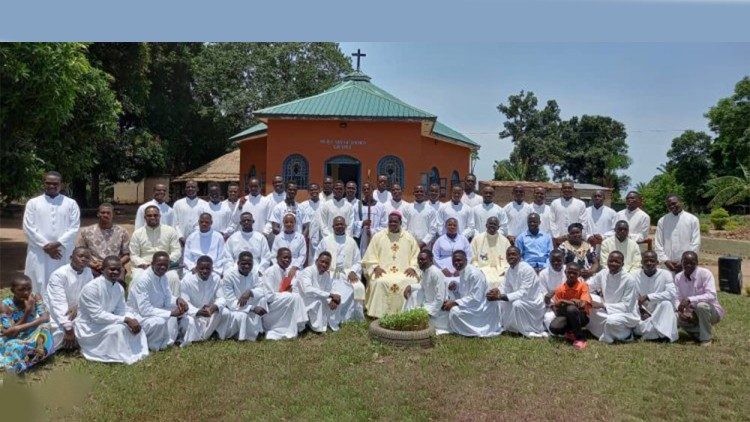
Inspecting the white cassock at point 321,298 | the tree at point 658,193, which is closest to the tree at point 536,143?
the tree at point 658,193

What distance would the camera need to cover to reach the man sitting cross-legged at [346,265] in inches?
296

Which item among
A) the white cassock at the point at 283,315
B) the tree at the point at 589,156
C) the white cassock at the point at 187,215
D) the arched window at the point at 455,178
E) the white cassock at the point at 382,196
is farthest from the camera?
the tree at the point at 589,156

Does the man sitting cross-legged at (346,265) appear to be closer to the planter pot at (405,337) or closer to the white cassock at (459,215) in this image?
the planter pot at (405,337)

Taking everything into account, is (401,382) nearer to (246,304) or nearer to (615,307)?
(246,304)

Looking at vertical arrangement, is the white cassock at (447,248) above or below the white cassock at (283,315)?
above

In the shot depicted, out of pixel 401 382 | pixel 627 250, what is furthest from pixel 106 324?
pixel 627 250

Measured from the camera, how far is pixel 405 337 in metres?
A: 6.14

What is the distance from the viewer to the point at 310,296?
704 centimetres

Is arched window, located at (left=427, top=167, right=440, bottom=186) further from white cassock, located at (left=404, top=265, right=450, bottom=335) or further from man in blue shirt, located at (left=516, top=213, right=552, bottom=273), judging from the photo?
white cassock, located at (left=404, top=265, right=450, bottom=335)

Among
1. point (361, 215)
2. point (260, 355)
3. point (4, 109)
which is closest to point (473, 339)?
point (260, 355)

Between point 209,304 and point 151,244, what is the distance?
1485 mm

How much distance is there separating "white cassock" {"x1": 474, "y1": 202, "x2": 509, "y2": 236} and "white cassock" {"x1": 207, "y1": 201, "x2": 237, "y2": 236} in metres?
3.70

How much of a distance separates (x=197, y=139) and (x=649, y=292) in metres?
28.0

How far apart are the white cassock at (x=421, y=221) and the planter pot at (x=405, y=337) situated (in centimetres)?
293
